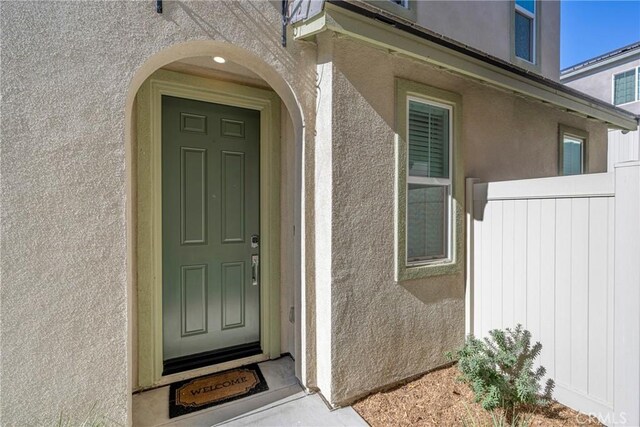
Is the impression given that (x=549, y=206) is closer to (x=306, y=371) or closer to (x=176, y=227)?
(x=306, y=371)

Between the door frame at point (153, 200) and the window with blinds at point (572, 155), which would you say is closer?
the door frame at point (153, 200)

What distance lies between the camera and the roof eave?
8.57 ft

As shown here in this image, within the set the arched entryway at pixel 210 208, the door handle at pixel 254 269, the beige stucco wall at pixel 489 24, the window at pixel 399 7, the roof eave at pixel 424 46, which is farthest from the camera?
the beige stucco wall at pixel 489 24

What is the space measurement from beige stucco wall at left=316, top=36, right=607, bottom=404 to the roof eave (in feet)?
0.81

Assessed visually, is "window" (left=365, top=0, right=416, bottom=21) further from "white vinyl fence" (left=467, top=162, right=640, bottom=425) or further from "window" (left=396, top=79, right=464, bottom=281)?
"white vinyl fence" (left=467, top=162, right=640, bottom=425)

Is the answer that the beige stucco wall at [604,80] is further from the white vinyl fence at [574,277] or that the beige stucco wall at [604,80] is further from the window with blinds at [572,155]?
the white vinyl fence at [574,277]

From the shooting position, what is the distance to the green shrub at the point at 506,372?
285 cm

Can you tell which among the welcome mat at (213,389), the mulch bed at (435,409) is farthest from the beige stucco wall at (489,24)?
the welcome mat at (213,389)

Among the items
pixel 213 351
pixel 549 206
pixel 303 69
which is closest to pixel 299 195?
pixel 303 69

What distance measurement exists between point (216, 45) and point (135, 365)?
3157 mm

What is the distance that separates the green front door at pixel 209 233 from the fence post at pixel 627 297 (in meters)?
3.43

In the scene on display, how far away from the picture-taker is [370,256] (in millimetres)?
3055

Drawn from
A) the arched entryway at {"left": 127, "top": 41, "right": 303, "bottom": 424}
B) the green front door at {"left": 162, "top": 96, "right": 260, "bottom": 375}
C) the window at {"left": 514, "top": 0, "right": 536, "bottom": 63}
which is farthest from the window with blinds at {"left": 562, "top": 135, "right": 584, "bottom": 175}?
the green front door at {"left": 162, "top": 96, "right": 260, "bottom": 375}

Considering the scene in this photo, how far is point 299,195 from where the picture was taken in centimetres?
310
